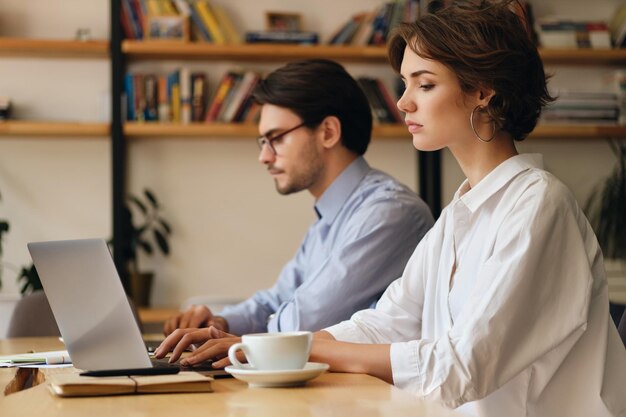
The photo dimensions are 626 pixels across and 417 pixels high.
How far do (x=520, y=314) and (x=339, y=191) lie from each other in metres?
1.21

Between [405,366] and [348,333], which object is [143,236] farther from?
[405,366]

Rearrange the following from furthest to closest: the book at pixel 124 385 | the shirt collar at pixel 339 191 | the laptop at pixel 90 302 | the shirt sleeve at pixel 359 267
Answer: the shirt collar at pixel 339 191
the shirt sleeve at pixel 359 267
the laptop at pixel 90 302
the book at pixel 124 385

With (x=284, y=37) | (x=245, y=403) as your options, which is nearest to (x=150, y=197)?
(x=284, y=37)

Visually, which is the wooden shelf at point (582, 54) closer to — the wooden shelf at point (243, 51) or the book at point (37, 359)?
the wooden shelf at point (243, 51)

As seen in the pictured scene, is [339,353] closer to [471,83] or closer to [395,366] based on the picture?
[395,366]

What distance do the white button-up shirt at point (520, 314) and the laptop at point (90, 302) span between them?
0.41 m

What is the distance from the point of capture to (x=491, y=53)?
67.1 inches

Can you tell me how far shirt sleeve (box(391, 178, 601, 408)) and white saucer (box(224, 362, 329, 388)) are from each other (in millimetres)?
225

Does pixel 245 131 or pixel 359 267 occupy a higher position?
pixel 359 267

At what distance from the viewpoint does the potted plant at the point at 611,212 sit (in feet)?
15.2

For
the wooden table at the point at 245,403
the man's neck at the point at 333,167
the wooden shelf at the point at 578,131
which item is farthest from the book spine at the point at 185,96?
the wooden table at the point at 245,403

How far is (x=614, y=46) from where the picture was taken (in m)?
4.76

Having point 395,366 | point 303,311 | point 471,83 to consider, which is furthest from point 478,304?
point 303,311

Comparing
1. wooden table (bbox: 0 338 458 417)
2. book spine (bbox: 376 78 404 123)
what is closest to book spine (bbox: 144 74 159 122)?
book spine (bbox: 376 78 404 123)
